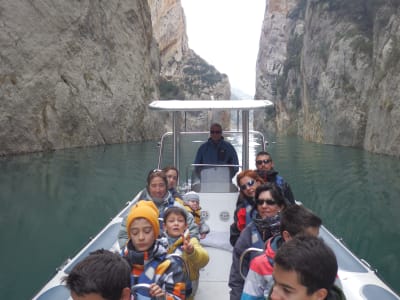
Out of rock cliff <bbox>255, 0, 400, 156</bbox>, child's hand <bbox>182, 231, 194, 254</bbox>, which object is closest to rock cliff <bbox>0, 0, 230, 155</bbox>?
rock cliff <bbox>255, 0, 400, 156</bbox>

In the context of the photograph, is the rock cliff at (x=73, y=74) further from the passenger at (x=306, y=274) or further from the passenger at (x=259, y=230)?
the passenger at (x=306, y=274)

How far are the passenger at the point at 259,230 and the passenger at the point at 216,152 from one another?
2.87 meters

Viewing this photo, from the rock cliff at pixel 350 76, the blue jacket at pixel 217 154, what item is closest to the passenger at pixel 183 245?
the blue jacket at pixel 217 154

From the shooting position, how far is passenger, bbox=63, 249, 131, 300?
146 centimetres

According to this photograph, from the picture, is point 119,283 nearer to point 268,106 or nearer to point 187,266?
point 187,266

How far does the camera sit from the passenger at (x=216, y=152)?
547 cm

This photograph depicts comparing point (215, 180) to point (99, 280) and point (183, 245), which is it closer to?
point (183, 245)

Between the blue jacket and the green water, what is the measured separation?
8.77 feet

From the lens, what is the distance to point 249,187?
3232mm

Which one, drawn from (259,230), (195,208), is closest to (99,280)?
A: (259,230)

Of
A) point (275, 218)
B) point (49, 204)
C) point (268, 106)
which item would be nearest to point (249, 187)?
point (275, 218)

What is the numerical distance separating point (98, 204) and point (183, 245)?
7.34 meters

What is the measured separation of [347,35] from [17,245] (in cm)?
2678

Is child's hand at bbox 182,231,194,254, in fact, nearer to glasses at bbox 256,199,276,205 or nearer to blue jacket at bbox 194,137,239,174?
glasses at bbox 256,199,276,205
